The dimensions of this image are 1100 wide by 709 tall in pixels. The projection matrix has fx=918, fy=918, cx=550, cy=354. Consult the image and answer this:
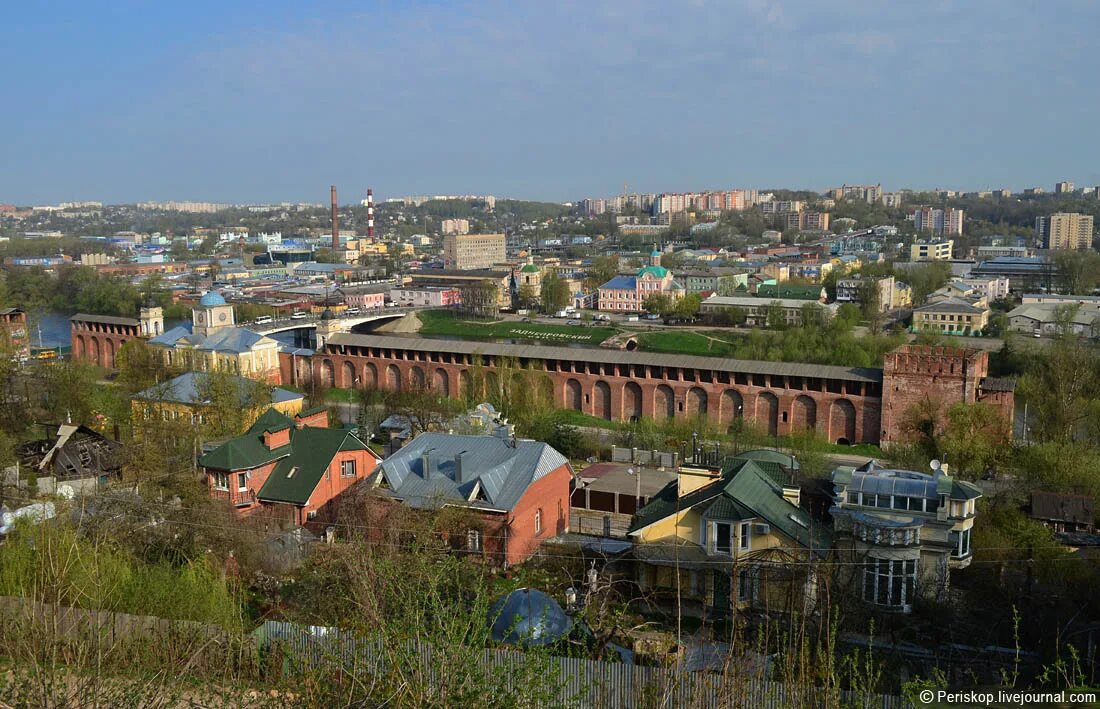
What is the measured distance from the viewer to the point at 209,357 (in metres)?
22.1

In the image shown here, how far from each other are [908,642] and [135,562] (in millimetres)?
6982

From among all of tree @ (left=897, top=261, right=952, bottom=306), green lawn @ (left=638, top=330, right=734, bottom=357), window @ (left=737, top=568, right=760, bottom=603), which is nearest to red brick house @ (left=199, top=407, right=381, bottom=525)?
window @ (left=737, top=568, right=760, bottom=603)

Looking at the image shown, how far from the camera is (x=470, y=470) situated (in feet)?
36.8

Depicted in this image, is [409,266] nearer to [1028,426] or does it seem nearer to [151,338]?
[151,338]

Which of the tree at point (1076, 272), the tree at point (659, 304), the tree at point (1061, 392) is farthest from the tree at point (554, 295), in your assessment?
the tree at point (1061, 392)

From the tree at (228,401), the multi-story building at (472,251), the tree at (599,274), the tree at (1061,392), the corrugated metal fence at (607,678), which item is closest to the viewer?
the corrugated metal fence at (607,678)

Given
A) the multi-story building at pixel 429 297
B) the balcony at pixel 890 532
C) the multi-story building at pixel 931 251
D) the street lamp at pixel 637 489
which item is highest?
the balcony at pixel 890 532

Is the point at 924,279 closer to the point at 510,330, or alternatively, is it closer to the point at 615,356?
the point at 510,330

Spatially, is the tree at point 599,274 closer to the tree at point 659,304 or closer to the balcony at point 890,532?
the tree at point 659,304

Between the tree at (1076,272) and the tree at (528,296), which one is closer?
the tree at (1076,272)

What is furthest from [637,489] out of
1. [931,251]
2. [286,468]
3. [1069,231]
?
[1069,231]

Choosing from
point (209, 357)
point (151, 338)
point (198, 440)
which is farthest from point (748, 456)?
point (151, 338)

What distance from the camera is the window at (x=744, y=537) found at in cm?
923

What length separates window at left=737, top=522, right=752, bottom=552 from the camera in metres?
9.23
